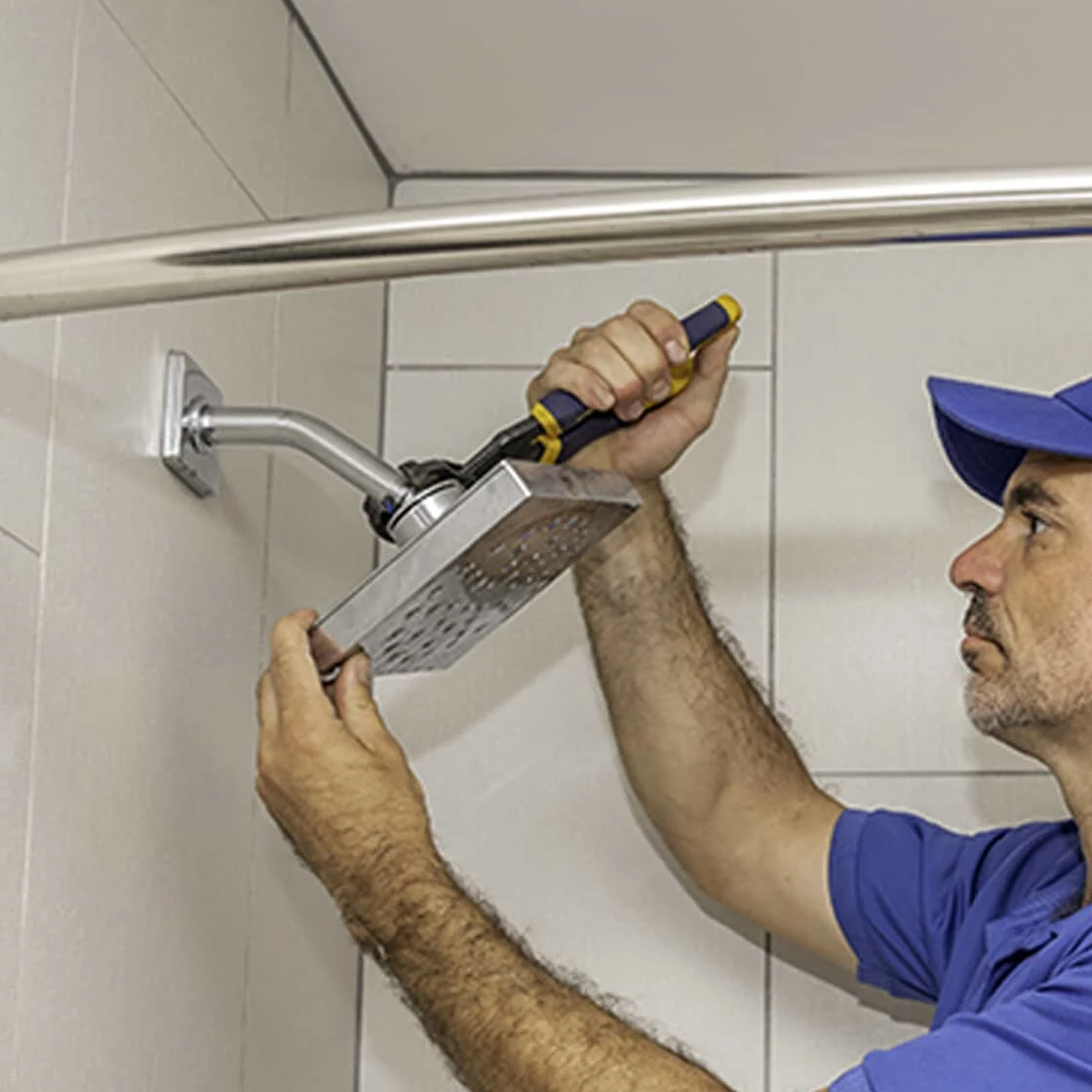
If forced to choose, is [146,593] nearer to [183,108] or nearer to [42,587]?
[42,587]

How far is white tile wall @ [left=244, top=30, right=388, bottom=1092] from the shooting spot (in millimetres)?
1246

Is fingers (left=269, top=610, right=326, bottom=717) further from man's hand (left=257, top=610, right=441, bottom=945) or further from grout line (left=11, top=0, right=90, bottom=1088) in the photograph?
grout line (left=11, top=0, right=90, bottom=1088)

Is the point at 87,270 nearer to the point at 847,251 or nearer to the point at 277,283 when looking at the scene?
the point at 277,283

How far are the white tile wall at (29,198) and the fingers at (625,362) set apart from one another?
1.06 ft

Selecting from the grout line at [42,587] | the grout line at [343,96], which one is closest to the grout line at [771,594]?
the grout line at [343,96]

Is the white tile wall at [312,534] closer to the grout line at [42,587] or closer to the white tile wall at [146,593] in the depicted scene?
the white tile wall at [146,593]

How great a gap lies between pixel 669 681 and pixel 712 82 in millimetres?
446

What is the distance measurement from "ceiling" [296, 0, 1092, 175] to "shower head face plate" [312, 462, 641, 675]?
18.4 inches

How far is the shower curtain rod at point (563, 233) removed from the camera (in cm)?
65

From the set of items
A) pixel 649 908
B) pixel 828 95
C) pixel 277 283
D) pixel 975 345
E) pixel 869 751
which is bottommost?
pixel 649 908

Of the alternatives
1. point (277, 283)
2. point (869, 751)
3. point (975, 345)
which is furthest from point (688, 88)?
point (277, 283)

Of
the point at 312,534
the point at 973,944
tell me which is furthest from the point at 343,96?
the point at 973,944

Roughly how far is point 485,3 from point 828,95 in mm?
281

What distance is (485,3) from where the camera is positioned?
1278 mm
